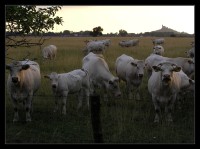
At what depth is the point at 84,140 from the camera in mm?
9797

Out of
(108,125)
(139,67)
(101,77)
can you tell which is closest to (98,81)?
(101,77)

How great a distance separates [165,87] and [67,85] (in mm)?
3213

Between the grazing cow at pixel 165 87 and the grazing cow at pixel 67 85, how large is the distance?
2646 millimetres

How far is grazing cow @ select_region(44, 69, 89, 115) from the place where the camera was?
1317cm

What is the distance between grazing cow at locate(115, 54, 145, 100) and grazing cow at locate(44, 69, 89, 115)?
6.15 ft

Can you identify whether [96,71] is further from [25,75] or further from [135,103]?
[25,75]

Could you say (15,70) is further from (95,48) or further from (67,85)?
(95,48)

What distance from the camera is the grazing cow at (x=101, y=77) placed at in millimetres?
15031

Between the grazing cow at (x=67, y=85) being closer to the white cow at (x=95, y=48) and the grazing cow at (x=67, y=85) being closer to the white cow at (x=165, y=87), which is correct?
the white cow at (x=165, y=87)

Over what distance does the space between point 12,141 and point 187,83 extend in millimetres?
6264

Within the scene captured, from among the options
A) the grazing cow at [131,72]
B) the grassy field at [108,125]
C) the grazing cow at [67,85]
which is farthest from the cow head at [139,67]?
the grazing cow at [67,85]

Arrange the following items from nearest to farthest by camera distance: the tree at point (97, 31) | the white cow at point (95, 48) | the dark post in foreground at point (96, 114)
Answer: the dark post in foreground at point (96, 114), the white cow at point (95, 48), the tree at point (97, 31)

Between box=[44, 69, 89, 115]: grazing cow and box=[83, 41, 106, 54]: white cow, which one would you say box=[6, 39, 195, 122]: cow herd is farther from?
box=[83, 41, 106, 54]: white cow

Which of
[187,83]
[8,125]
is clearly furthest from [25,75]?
[187,83]
